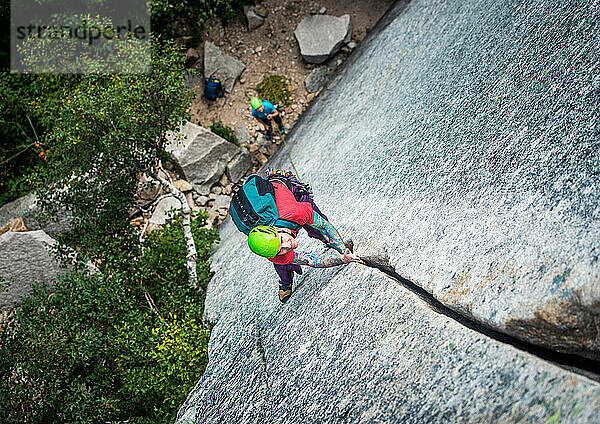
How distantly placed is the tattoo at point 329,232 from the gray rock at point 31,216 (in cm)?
1082

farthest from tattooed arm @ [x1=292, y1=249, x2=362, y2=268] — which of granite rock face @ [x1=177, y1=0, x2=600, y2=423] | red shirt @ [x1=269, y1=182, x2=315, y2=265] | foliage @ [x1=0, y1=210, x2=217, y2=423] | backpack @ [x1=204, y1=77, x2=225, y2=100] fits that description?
backpack @ [x1=204, y1=77, x2=225, y2=100]

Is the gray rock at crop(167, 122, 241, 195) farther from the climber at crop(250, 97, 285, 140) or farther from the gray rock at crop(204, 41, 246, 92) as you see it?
the gray rock at crop(204, 41, 246, 92)

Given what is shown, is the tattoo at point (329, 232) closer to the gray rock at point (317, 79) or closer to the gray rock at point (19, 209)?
the gray rock at point (19, 209)

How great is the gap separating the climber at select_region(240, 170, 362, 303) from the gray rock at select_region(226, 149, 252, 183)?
32.4ft

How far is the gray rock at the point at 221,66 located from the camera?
1872cm

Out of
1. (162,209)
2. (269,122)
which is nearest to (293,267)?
(162,209)

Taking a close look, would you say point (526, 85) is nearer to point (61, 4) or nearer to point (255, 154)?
point (255, 154)

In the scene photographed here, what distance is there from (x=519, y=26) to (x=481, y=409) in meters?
6.70

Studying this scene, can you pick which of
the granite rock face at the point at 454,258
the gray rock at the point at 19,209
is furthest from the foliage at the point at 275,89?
the gray rock at the point at 19,209

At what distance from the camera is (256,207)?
6.32m

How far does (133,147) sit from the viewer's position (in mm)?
12086

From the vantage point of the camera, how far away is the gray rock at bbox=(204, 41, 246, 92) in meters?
18.7

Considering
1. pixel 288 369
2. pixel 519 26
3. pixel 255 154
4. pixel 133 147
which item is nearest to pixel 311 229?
pixel 288 369

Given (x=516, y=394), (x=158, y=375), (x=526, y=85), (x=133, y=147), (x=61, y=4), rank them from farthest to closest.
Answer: (x=61, y=4), (x=133, y=147), (x=158, y=375), (x=526, y=85), (x=516, y=394)
